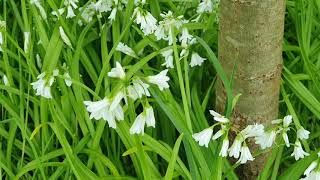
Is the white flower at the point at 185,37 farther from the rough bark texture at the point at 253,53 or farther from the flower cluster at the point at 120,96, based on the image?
the flower cluster at the point at 120,96

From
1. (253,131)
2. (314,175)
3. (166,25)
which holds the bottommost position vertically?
(314,175)

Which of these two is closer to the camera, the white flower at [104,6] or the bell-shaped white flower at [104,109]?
the bell-shaped white flower at [104,109]

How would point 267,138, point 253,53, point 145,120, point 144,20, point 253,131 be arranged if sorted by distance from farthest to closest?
point 144,20 < point 253,53 < point 267,138 < point 253,131 < point 145,120

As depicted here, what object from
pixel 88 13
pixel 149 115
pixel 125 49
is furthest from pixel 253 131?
pixel 88 13

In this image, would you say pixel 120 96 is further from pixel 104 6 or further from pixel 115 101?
pixel 104 6

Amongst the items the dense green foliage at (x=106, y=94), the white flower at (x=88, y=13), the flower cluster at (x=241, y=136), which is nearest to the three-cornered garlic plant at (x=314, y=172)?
the flower cluster at (x=241, y=136)

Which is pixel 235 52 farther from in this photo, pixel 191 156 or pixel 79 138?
pixel 79 138

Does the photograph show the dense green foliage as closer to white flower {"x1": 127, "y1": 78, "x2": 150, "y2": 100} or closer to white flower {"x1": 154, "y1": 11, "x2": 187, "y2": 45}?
white flower {"x1": 154, "y1": 11, "x2": 187, "y2": 45}
